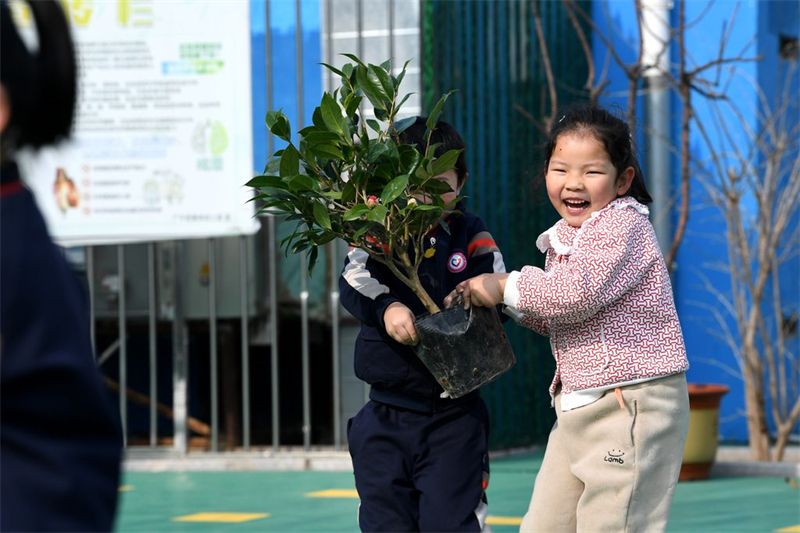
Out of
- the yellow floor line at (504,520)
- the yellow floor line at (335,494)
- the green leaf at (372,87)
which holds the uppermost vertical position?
the green leaf at (372,87)

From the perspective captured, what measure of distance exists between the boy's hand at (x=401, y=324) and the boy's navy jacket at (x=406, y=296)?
0.23 ft

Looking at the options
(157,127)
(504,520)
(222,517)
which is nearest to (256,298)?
(157,127)

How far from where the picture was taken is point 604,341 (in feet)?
11.2

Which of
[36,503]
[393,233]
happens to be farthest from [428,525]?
[36,503]

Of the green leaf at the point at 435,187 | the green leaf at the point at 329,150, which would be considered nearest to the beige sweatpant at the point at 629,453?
the green leaf at the point at 435,187

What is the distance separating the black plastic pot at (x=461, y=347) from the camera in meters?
3.51

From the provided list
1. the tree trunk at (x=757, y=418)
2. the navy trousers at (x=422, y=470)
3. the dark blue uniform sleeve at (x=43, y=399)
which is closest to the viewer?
the dark blue uniform sleeve at (x=43, y=399)

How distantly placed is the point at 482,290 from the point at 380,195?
1.15 feet

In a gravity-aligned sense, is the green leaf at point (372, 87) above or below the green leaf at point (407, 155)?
above

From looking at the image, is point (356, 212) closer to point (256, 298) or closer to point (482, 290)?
point (482, 290)

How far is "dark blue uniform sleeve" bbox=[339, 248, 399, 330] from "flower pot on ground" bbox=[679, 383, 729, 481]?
159 inches

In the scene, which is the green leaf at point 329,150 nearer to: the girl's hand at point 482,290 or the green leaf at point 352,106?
the green leaf at point 352,106


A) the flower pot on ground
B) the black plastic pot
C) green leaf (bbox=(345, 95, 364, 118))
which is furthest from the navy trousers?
the flower pot on ground

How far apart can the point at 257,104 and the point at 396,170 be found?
19.4 ft
